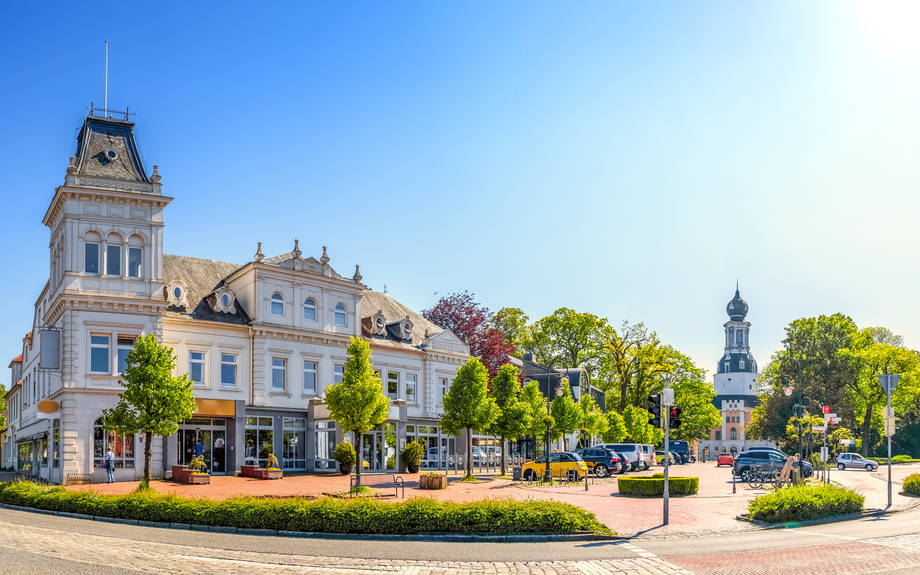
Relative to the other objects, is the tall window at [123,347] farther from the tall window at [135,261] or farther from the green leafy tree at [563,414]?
the green leafy tree at [563,414]

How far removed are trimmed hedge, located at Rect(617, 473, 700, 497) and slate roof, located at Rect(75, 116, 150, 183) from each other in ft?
80.8

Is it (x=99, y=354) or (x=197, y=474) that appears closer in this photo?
(x=197, y=474)

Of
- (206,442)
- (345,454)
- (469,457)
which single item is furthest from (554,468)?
(206,442)

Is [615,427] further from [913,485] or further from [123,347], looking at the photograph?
[123,347]

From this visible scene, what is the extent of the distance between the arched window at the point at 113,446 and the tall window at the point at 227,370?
5.70 meters

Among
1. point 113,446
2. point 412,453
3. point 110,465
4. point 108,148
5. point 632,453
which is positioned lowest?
point 632,453

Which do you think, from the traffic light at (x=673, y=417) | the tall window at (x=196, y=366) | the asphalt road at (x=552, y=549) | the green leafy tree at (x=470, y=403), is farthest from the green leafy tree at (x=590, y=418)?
the asphalt road at (x=552, y=549)

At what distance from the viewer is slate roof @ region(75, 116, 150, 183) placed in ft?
113

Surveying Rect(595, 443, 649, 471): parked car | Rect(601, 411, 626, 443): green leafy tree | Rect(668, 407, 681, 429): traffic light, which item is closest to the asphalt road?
Rect(668, 407, 681, 429): traffic light

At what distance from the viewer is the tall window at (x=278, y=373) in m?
39.8

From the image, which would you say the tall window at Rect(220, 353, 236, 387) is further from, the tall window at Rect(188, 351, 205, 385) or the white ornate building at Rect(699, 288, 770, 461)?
the white ornate building at Rect(699, 288, 770, 461)

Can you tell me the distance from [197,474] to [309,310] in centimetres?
1267

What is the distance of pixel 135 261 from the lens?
34.2m

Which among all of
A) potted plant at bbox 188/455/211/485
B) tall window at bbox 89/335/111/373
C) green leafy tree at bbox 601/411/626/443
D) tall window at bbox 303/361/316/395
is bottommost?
green leafy tree at bbox 601/411/626/443
